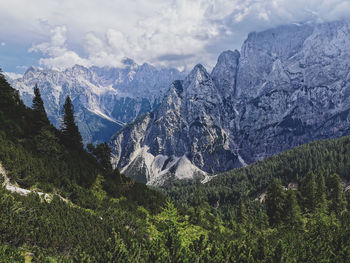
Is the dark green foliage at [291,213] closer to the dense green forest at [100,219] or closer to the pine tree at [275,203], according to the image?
the dense green forest at [100,219]

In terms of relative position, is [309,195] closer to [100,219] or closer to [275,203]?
[275,203]

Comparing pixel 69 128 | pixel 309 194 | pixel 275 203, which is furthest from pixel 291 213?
pixel 69 128

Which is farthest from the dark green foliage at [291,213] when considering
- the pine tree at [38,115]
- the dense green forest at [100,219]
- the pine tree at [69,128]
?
the pine tree at [38,115]

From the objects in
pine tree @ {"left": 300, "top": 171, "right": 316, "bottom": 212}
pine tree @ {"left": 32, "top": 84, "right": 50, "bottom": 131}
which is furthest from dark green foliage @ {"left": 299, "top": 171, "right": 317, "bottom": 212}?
pine tree @ {"left": 32, "top": 84, "right": 50, "bottom": 131}

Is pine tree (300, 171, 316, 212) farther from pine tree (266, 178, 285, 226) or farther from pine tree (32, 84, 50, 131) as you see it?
pine tree (32, 84, 50, 131)

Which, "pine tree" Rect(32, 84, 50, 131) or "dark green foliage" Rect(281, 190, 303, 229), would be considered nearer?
"pine tree" Rect(32, 84, 50, 131)

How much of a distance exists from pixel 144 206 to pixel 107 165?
24699 millimetres

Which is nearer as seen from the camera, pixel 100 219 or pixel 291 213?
pixel 100 219

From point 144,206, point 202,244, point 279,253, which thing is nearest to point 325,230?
point 279,253

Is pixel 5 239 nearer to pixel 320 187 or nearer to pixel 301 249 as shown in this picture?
pixel 301 249

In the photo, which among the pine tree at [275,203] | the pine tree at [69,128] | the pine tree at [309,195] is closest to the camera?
the pine tree at [69,128]

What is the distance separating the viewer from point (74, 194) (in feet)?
167

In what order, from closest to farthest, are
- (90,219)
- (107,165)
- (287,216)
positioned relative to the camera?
(90,219) → (287,216) → (107,165)

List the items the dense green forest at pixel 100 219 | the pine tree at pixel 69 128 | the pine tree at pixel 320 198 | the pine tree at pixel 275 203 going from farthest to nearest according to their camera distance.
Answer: the pine tree at pixel 275 203 → the pine tree at pixel 320 198 → the pine tree at pixel 69 128 → the dense green forest at pixel 100 219
